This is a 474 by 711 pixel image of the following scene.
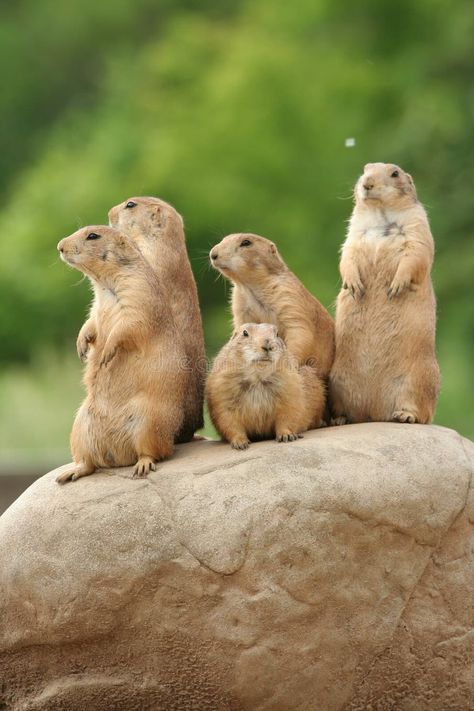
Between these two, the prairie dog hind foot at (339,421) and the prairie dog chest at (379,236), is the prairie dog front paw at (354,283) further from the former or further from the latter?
the prairie dog hind foot at (339,421)

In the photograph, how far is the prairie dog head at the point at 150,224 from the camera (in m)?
8.32

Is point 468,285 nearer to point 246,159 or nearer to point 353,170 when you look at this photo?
point 353,170

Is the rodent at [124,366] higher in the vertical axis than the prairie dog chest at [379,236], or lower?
lower

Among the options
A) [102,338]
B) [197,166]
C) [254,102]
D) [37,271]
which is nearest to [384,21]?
[254,102]

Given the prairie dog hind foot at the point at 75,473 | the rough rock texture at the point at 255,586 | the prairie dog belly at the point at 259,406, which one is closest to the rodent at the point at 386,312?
the rough rock texture at the point at 255,586

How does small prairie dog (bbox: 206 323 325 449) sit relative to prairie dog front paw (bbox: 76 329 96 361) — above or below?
below

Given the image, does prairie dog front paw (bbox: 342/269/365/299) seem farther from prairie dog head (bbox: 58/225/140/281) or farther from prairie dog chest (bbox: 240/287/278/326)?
prairie dog head (bbox: 58/225/140/281)

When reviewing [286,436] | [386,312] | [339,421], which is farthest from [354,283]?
[286,436]

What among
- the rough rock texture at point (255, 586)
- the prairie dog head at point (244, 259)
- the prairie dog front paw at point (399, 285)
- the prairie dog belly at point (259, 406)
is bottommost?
the rough rock texture at point (255, 586)

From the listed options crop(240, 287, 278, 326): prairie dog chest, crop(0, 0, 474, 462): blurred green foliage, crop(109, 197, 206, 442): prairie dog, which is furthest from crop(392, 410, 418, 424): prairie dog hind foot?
crop(0, 0, 474, 462): blurred green foliage

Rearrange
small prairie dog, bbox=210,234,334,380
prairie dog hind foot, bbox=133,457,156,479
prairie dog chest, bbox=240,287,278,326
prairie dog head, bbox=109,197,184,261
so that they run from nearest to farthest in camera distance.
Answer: prairie dog hind foot, bbox=133,457,156,479, small prairie dog, bbox=210,234,334,380, prairie dog chest, bbox=240,287,278,326, prairie dog head, bbox=109,197,184,261

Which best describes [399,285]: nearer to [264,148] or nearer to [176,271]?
[176,271]

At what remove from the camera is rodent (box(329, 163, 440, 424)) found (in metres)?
7.88

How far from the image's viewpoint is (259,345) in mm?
7508
